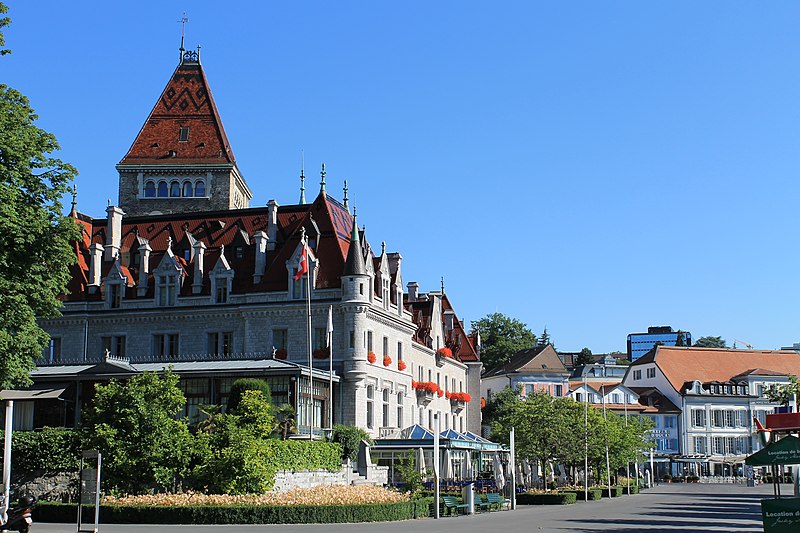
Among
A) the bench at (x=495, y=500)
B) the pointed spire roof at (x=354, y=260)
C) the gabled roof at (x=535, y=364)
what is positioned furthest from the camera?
the gabled roof at (x=535, y=364)

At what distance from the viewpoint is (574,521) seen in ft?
119

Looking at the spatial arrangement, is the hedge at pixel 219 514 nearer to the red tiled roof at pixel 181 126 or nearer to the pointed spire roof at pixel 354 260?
the pointed spire roof at pixel 354 260

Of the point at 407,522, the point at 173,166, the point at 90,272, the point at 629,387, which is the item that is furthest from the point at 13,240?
the point at 629,387

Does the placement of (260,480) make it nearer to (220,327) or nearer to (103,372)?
(103,372)

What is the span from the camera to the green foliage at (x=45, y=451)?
4394cm

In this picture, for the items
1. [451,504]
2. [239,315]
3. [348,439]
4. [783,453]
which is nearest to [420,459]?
[348,439]

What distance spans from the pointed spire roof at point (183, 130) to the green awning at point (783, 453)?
60.7 meters

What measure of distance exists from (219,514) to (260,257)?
1304 inches

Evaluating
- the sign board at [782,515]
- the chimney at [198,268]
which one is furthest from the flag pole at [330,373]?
the sign board at [782,515]

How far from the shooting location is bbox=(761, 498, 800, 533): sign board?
870 inches

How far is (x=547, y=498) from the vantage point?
52969mm

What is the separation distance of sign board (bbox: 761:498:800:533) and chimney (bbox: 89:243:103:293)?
2092 inches

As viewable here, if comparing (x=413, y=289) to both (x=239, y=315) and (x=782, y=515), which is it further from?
(x=782, y=515)

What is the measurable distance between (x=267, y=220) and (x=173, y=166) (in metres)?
14.2
